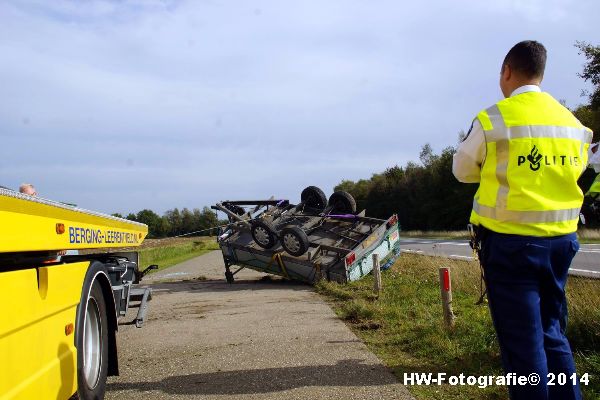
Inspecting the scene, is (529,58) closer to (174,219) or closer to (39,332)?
(39,332)

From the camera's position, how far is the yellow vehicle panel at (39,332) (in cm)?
275

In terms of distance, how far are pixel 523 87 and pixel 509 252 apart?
95cm

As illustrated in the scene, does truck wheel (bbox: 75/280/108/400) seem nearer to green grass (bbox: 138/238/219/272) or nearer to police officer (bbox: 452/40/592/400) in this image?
police officer (bbox: 452/40/592/400)

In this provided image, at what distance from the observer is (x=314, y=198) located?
15.4 meters

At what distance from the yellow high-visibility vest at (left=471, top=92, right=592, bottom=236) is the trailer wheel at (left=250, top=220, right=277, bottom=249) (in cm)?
1040

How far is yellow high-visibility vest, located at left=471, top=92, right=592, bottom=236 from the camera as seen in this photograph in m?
2.85

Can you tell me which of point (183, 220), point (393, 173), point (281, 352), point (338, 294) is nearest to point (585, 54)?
point (338, 294)

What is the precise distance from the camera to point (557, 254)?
2.86 metres

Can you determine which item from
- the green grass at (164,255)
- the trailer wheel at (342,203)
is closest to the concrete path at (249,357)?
the trailer wheel at (342,203)

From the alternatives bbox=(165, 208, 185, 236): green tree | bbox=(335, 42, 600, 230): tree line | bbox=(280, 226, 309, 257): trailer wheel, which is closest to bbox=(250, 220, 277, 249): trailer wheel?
bbox=(280, 226, 309, 257): trailer wheel

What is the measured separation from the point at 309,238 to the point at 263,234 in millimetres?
1177

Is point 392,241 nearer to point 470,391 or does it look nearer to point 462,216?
point 470,391

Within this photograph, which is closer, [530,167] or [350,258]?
[530,167]

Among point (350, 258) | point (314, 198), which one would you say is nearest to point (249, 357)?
point (350, 258)
